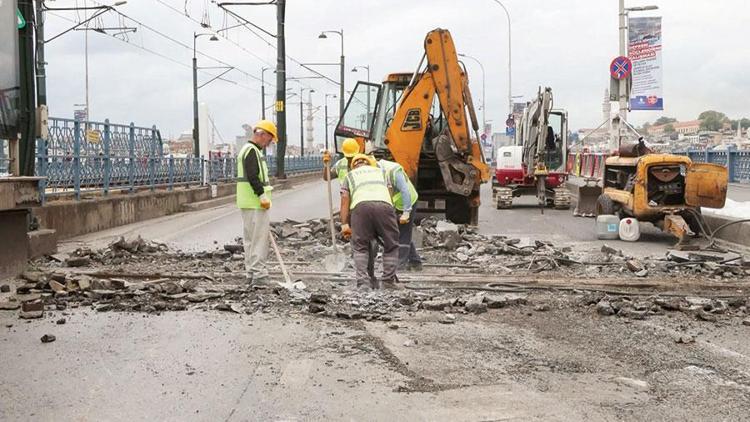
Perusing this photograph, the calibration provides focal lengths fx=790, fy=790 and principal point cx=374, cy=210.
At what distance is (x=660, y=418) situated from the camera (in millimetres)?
4434

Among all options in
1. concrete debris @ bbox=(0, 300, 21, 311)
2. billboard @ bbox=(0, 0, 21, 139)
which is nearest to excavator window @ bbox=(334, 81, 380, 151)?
billboard @ bbox=(0, 0, 21, 139)

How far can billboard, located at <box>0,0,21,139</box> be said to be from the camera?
8.72 m

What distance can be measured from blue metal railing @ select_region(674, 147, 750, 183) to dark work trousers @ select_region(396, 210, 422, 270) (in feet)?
71.1

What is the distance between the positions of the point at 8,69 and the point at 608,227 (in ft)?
32.2

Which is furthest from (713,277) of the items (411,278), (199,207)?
(199,207)

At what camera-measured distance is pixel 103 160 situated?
1709 centimetres

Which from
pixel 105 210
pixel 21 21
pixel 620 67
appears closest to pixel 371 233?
pixel 21 21

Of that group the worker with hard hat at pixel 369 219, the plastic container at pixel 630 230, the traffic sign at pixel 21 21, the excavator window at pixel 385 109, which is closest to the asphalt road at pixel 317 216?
the plastic container at pixel 630 230

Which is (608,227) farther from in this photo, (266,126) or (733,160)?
(733,160)

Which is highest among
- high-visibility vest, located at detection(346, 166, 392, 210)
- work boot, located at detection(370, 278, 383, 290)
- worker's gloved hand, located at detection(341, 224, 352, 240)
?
high-visibility vest, located at detection(346, 166, 392, 210)

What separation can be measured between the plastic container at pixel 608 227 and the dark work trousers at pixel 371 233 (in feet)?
21.7

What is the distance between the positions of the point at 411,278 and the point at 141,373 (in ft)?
14.4

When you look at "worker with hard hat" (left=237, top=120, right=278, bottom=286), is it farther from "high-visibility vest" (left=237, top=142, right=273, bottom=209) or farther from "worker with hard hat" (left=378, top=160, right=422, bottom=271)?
"worker with hard hat" (left=378, top=160, right=422, bottom=271)

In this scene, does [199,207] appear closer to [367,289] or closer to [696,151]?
[367,289]
